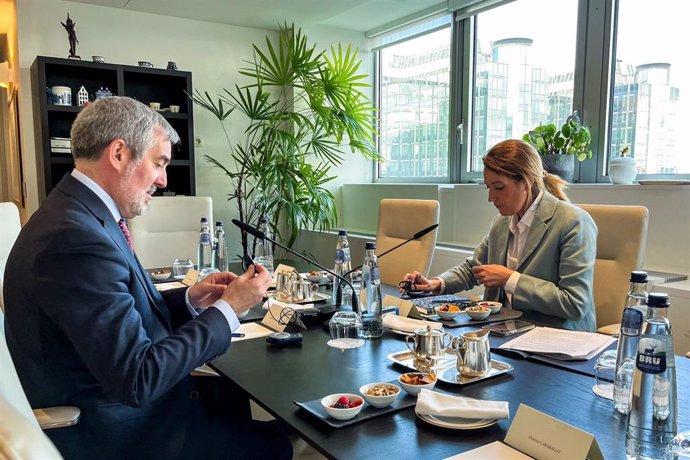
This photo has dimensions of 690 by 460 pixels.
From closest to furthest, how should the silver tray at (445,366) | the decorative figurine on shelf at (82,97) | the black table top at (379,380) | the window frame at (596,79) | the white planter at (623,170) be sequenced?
the black table top at (379,380) → the silver tray at (445,366) → the white planter at (623,170) → the window frame at (596,79) → the decorative figurine on shelf at (82,97)

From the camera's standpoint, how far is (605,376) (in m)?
1.11

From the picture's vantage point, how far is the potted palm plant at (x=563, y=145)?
2.97 m

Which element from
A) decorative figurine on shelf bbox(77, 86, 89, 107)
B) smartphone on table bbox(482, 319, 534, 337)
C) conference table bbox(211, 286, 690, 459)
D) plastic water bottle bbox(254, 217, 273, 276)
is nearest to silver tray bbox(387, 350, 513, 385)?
conference table bbox(211, 286, 690, 459)

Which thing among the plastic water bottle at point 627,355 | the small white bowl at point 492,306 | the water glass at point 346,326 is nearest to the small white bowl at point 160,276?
the water glass at point 346,326

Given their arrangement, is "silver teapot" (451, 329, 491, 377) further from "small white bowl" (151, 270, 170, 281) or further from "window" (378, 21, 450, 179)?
"window" (378, 21, 450, 179)

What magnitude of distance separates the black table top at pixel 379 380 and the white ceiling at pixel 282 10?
10.8 feet

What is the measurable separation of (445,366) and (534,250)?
817 millimetres

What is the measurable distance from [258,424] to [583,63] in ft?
9.43

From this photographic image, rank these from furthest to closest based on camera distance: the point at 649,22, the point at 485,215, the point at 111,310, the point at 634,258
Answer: the point at 485,215 < the point at 649,22 < the point at 634,258 < the point at 111,310

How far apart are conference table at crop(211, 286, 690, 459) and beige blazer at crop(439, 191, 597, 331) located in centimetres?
38

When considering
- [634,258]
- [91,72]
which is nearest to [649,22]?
[634,258]

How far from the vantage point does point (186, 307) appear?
5.18 ft

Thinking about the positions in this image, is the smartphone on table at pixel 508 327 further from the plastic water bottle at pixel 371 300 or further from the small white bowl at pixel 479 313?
the plastic water bottle at pixel 371 300

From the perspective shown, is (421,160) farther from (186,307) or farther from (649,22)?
(186,307)
